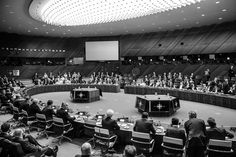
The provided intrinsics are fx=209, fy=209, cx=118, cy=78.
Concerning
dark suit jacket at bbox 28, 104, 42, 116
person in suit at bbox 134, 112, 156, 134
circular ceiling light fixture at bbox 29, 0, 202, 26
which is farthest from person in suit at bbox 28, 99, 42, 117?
circular ceiling light fixture at bbox 29, 0, 202, 26

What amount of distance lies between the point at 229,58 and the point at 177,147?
15.8 metres

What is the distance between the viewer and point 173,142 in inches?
169

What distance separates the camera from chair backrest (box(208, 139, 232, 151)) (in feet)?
13.2

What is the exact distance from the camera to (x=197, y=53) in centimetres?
1870

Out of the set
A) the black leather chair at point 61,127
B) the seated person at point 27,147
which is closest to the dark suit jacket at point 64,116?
the black leather chair at point 61,127

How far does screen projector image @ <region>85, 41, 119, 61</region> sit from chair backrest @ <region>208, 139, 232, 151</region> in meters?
19.8

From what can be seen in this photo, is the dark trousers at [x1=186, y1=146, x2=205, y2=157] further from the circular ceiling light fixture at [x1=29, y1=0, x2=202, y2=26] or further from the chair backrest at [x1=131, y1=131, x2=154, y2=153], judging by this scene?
the circular ceiling light fixture at [x1=29, y1=0, x2=202, y2=26]

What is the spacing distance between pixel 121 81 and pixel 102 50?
5626 mm

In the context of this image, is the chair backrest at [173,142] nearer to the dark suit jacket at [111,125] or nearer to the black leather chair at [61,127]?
the dark suit jacket at [111,125]

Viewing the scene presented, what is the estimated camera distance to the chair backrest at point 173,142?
4.21 metres

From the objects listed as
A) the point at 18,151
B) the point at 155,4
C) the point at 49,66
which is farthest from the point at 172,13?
the point at 49,66

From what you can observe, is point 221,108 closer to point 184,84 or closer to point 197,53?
point 184,84

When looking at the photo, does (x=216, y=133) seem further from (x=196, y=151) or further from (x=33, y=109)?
(x=33, y=109)

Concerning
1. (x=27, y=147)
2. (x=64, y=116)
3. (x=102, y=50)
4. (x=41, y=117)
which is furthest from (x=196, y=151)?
(x=102, y=50)
